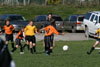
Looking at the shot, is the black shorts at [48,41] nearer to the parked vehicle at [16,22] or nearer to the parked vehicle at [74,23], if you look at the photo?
the parked vehicle at [16,22]

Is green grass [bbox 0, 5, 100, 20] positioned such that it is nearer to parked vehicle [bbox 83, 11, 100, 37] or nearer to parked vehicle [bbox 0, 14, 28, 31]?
parked vehicle [bbox 0, 14, 28, 31]

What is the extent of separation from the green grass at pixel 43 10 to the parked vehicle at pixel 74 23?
14080 mm

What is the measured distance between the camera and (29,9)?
50.6 meters

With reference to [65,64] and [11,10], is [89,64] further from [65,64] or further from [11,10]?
[11,10]

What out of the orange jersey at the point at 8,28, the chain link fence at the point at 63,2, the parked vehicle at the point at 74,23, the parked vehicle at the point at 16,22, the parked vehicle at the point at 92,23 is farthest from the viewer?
the chain link fence at the point at 63,2

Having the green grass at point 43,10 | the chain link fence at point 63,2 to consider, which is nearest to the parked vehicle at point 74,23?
the green grass at point 43,10

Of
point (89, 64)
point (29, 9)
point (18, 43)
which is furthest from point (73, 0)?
point (89, 64)

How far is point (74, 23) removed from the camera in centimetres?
3247

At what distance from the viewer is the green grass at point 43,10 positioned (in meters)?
48.2

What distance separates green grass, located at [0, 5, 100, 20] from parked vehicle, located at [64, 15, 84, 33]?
46.2 feet

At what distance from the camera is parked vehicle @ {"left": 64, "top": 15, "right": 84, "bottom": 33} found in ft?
105

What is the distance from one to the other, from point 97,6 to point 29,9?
881 centimetres

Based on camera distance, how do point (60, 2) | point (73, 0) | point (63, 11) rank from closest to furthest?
point (63, 11)
point (73, 0)
point (60, 2)

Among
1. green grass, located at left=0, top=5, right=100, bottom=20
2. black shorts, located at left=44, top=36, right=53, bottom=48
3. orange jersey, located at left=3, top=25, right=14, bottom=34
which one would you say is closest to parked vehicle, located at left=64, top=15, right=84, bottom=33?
orange jersey, located at left=3, top=25, right=14, bottom=34
